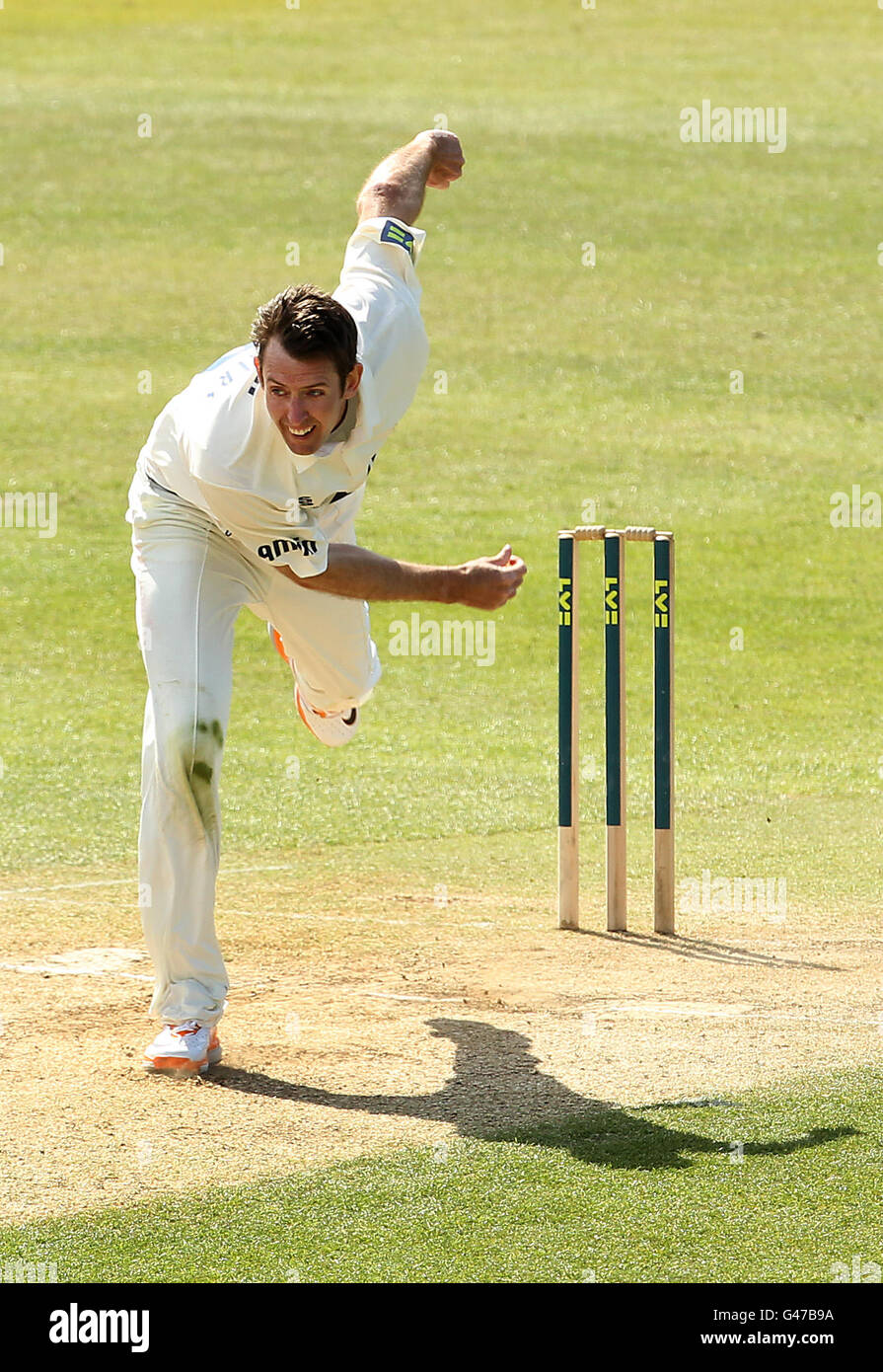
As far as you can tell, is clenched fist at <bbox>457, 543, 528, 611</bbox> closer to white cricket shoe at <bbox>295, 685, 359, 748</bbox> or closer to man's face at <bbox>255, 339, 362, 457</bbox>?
man's face at <bbox>255, 339, 362, 457</bbox>

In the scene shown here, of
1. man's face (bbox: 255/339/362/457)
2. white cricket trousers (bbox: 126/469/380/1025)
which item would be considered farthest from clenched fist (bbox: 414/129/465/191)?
man's face (bbox: 255/339/362/457)

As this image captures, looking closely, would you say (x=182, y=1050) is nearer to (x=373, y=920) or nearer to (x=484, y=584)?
(x=484, y=584)

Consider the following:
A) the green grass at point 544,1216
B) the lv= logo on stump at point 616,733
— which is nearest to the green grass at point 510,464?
the green grass at point 544,1216

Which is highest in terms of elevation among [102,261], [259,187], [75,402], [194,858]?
[259,187]

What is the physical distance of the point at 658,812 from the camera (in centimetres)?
629

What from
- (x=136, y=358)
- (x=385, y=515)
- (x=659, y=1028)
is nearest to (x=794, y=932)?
(x=659, y=1028)

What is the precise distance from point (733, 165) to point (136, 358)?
8802 millimetres

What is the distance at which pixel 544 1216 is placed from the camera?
3.79 meters

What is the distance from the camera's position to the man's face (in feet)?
14.8

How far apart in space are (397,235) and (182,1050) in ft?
7.60

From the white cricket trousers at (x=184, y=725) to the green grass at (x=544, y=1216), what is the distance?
38.5 inches

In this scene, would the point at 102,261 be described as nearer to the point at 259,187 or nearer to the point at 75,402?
the point at 259,187
